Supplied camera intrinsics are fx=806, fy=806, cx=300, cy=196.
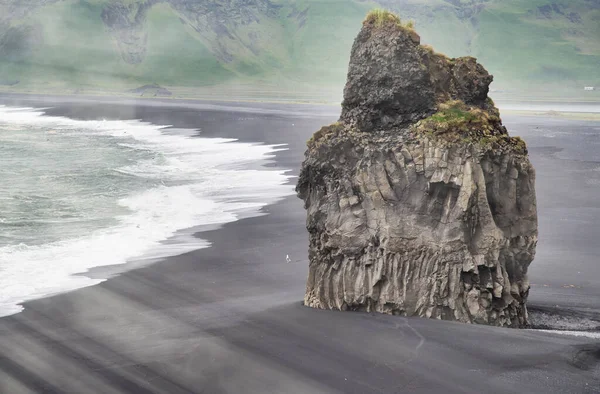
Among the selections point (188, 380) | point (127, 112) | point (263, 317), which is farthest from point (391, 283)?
point (127, 112)

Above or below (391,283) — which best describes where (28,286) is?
below

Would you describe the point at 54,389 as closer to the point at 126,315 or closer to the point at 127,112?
the point at 126,315

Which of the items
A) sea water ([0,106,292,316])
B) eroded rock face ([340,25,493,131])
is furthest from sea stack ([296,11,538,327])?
sea water ([0,106,292,316])

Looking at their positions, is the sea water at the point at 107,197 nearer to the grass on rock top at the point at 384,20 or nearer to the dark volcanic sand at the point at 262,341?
the dark volcanic sand at the point at 262,341

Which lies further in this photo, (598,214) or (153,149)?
(153,149)

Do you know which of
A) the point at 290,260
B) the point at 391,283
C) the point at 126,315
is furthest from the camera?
the point at 290,260

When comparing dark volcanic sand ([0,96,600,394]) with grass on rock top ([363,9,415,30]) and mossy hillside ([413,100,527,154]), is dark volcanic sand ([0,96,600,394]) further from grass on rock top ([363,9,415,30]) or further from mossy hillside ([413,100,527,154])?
grass on rock top ([363,9,415,30])

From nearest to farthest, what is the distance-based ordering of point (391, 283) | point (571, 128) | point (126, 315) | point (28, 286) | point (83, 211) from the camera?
point (391, 283) < point (126, 315) < point (28, 286) < point (83, 211) < point (571, 128)
